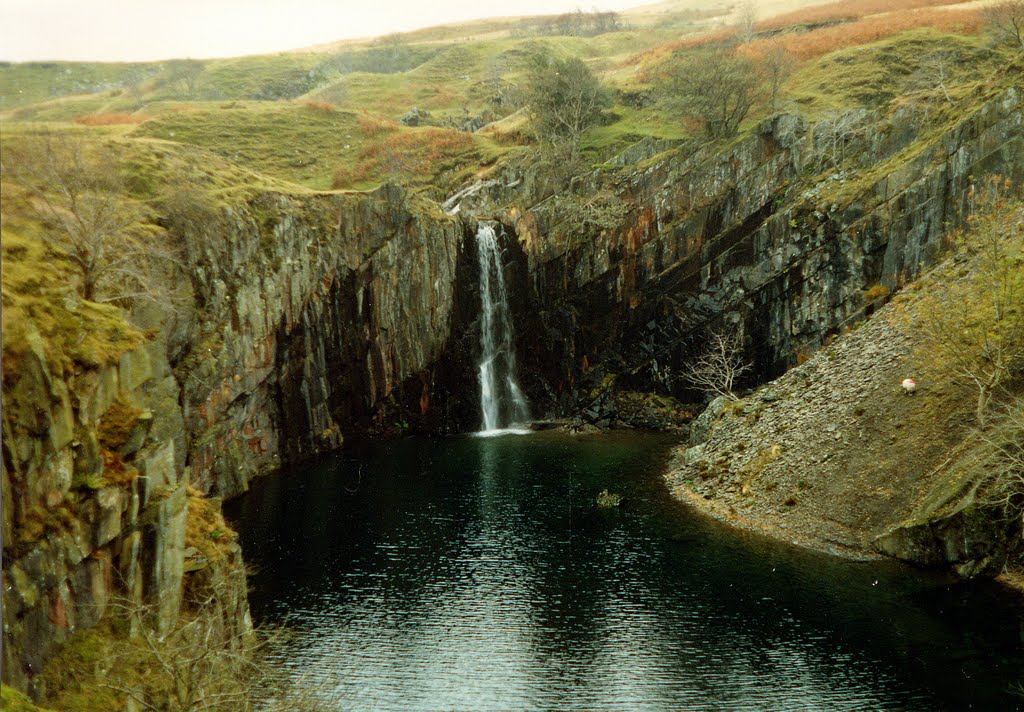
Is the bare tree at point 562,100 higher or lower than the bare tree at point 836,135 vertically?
higher

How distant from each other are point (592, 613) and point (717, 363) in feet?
131

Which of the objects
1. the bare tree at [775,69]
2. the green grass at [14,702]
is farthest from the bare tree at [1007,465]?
the bare tree at [775,69]

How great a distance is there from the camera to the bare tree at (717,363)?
6888 centimetres

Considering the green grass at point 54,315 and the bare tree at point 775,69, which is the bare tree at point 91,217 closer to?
the green grass at point 54,315

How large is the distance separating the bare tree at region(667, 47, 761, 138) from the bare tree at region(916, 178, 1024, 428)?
116 ft

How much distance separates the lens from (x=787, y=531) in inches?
1684

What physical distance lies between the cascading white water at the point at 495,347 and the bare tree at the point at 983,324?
3860cm

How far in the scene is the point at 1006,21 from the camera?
270 ft

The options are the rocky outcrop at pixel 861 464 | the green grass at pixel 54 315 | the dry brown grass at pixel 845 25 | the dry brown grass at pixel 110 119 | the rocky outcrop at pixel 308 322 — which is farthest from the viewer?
the dry brown grass at pixel 845 25

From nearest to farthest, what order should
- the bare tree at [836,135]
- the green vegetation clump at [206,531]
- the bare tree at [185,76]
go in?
the green vegetation clump at [206,531] < the bare tree at [836,135] < the bare tree at [185,76]

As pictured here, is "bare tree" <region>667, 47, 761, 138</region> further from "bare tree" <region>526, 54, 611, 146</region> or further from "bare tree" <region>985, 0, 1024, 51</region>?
"bare tree" <region>985, 0, 1024, 51</region>

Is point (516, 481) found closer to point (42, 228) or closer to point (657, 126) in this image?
point (42, 228)

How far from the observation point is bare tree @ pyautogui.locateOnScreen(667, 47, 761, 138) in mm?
76750

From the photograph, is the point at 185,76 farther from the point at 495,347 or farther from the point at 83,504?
the point at 83,504
